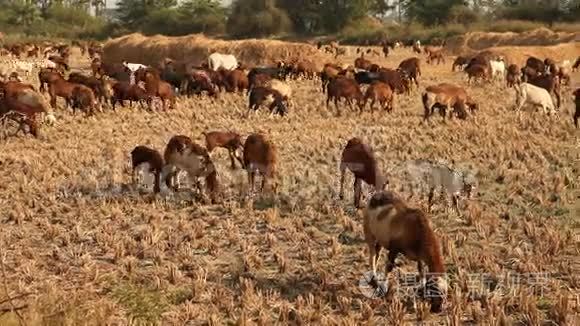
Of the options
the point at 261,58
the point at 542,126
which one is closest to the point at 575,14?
the point at 261,58

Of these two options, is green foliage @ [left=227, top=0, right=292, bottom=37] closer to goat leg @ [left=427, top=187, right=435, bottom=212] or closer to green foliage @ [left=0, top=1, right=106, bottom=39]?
green foliage @ [left=0, top=1, right=106, bottom=39]

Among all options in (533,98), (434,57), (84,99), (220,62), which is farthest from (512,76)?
(84,99)

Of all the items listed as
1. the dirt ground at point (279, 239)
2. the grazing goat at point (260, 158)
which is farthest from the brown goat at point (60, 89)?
the grazing goat at point (260, 158)

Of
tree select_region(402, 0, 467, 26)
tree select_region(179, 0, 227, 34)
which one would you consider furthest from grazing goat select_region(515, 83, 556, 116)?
tree select_region(179, 0, 227, 34)

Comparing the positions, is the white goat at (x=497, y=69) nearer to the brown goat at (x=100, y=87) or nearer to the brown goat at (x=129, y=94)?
the brown goat at (x=129, y=94)

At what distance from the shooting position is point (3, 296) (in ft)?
20.2

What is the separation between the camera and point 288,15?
6738 centimetres

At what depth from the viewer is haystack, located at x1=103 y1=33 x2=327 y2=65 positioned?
39875mm

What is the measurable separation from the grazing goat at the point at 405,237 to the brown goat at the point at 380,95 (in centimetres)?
1269

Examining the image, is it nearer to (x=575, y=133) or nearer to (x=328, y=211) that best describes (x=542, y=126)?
(x=575, y=133)

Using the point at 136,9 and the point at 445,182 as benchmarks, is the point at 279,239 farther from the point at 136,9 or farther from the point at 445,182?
the point at 136,9

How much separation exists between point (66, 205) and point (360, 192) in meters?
4.27

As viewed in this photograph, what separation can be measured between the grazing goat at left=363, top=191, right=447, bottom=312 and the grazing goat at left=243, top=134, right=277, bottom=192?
4048 millimetres

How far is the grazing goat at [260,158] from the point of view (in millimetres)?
11195
